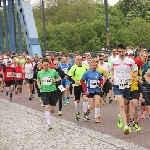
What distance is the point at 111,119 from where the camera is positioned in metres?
15.3

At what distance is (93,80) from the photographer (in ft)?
48.8

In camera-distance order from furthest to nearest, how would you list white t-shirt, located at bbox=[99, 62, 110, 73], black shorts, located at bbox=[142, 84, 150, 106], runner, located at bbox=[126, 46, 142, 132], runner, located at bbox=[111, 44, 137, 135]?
white t-shirt, located at bbox=[99, 62, 110, 73]
black shorts, located at bbox=[142, 84, 150, 106]
runner, located at bbox=[126, 46, 142, 132]
runner, located at bbox=[111, 44, 137, 135]

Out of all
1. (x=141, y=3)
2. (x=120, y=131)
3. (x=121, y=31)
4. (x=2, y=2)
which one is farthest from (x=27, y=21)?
(x=141, y=3)

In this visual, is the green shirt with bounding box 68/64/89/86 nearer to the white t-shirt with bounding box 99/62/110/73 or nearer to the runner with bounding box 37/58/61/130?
the runner with bounding box 37/58/61/130

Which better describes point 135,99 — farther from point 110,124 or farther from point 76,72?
point 76,72

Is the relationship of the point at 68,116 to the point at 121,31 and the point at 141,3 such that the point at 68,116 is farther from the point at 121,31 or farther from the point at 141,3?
the point at 141,3

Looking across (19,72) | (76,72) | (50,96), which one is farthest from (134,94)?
(19,72)

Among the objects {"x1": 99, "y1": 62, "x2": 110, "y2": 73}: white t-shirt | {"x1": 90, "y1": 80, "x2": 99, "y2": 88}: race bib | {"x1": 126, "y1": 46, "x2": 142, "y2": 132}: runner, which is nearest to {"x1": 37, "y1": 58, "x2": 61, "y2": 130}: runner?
{"x1": 90, "y1": 80, "x2": 99, "y2": 88}: race bib

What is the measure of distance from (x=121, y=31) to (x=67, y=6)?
25081 mm

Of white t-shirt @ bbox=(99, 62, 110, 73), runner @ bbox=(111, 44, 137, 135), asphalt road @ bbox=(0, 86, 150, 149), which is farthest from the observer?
white t-shirt @ bbox=(99, 62, 110, 73)

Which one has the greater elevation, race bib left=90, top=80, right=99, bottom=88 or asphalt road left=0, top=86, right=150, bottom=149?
race bib left=90, top=80, right=99, bottom=88

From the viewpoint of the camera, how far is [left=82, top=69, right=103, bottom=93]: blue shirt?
48.8 ft

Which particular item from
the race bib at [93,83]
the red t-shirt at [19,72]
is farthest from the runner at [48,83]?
the red t-shirt at [19,72]

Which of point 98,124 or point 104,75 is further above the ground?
point 104,75
